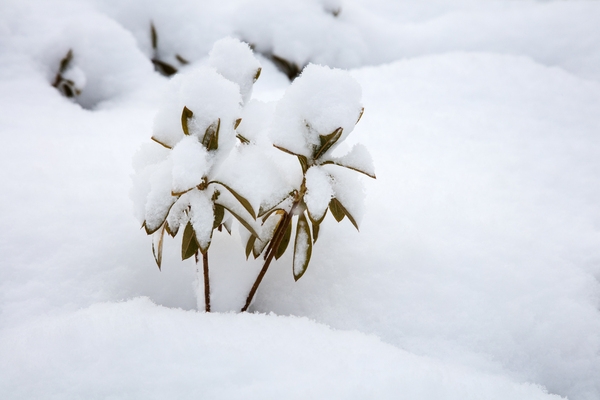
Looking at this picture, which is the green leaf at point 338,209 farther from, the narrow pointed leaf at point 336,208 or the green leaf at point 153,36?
the green leaf at point 153,36

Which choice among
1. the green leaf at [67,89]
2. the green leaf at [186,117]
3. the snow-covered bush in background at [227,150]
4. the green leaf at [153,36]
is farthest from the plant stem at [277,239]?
the green leaf at [153,36]

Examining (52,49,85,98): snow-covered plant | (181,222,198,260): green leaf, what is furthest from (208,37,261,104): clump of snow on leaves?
(52,49,85,98): snow-covered plant

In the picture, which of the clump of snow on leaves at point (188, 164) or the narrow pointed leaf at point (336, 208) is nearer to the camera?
the clump of snow on leaves at point (188, 164)

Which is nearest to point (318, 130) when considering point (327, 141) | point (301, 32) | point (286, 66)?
point (327, 141)

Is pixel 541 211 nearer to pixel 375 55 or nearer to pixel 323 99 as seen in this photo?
pixel 323 99

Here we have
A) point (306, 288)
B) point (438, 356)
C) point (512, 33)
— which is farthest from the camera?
point (512, 33)

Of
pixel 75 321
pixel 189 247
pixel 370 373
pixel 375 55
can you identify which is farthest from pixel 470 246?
pixel 375 55

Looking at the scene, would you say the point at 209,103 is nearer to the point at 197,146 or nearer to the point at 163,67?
the point at 197,146
